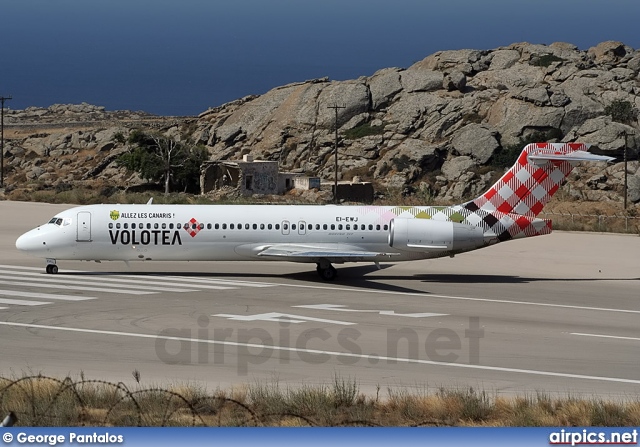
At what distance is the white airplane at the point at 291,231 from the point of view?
1460 inches

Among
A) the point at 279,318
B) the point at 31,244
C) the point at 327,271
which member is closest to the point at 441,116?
the point at 327,271

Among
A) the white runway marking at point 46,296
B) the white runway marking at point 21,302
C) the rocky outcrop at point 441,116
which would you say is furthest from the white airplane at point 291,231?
the rocky outcrop at point 441,116

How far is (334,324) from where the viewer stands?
28578 mm

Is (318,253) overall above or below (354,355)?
above

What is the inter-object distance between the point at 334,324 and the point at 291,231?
9615mm

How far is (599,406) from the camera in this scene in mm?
18281

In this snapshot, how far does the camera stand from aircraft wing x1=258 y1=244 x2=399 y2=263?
36.5 metres

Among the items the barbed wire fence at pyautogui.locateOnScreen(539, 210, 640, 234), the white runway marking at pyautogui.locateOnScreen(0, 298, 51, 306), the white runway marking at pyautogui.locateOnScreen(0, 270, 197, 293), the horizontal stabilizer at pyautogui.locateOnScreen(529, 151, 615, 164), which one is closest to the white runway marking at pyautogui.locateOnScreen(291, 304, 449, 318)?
the white runway marking at pyautogui.locateOnScreen(0, 270, 197, 293)

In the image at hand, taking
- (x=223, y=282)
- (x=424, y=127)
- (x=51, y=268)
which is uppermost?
(x=424, y=127)

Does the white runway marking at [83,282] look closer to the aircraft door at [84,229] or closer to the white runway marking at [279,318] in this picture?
the aircraft door at [84,229]

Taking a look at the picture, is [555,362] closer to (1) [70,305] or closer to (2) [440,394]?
(2) [440,394]

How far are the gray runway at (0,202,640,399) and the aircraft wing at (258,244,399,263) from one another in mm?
1035

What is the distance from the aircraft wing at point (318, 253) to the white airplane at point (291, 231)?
37 millimetres

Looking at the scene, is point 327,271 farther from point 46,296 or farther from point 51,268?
point 46,296
